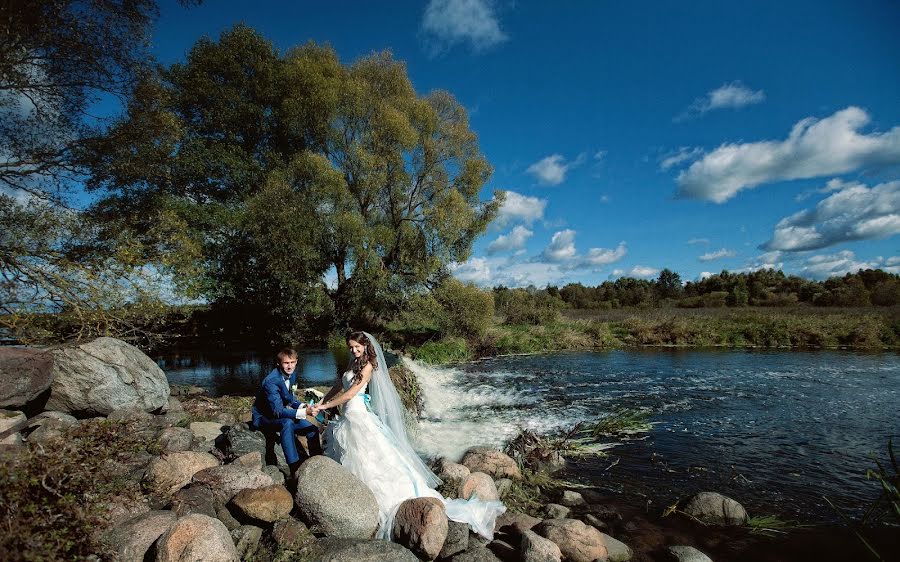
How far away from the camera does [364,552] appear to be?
15.0 feet

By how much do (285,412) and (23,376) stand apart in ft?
15.0

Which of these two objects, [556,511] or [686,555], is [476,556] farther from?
[686,555]

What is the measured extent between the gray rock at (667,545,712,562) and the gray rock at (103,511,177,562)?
598 cm

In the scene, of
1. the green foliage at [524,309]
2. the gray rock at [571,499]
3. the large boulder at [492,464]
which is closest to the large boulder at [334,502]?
the large boulder at [492,464]

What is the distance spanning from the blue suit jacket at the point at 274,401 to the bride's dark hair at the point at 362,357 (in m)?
1.08

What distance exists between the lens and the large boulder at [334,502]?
201 inches

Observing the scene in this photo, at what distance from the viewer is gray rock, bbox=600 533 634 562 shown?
18.4 ft

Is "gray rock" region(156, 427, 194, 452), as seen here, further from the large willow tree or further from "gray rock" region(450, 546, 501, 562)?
the large willow tree

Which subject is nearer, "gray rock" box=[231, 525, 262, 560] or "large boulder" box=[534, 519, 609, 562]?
"gray rock" box=[231, 525, 262, 560]

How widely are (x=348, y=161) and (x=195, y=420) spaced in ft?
55.6

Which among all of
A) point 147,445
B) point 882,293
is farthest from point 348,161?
point 882,293

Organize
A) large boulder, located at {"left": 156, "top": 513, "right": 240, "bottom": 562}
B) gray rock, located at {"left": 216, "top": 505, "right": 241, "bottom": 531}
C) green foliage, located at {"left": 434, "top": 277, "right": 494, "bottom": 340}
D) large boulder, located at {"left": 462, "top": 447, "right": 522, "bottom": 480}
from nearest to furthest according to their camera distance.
Answer: large boulder, located at {"left": 156, "top": 513, "right": 240, "bottom": 562} → gray rock, located at {"left": 216, "top": 505, "right": 241, "bottom": 531} → large boulder, located at {"left": 462, "top": 447, "right": 522, "bottom": 480} → green foliage, located at {"left": 434, "top": 277, "right": 494, "bottom": 340}

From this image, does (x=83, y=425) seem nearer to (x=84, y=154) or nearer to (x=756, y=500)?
(x=84, y=154)

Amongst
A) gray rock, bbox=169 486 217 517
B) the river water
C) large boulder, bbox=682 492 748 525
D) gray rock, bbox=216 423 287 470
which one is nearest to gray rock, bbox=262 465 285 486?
gray rock, bbox=216 423 287 470
